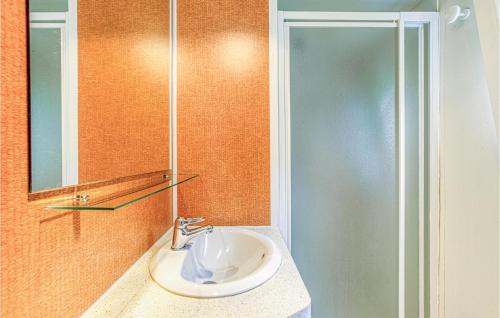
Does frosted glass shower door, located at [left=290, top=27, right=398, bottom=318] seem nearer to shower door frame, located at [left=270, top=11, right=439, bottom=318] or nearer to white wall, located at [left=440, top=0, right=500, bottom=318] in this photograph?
shower door frame, located at [left=270, top=11, right=439, bottom=318]

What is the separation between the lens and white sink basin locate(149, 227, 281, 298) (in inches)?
25.1

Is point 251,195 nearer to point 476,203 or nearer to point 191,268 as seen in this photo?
point 191,268

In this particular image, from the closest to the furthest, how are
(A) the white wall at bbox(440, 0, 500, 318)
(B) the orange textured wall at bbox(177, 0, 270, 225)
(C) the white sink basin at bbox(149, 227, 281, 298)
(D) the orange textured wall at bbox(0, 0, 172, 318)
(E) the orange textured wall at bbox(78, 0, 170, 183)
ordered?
(D) the orange textured wall at bbox(0, 0, 172, 318) < (E) the orange textured wall at bbox(78, 0, 170, 183) < (C) the white sink basin at bbox(149, 227, 281, 298) < (A) the white wall at bbox(440, 0, 500, 318) < (B) the orange textured wall at bbox(177, 0, 270, 225)

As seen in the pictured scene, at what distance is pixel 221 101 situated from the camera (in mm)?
1198

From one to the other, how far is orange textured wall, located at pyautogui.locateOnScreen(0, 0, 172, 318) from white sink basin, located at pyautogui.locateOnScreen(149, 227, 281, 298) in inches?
7.8

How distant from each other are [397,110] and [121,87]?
4.33 ft

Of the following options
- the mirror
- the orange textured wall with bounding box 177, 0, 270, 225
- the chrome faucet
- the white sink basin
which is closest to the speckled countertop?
the white sink basin

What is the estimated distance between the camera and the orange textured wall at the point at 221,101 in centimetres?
120

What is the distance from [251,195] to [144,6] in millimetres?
940

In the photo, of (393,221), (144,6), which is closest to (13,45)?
(144,6)

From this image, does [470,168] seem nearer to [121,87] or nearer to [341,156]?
[341,156]

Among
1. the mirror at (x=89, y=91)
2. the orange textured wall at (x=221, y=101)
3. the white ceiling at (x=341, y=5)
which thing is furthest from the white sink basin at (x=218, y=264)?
the white ceiling at (x=341, y=5)

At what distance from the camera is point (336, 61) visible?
4.01 feet

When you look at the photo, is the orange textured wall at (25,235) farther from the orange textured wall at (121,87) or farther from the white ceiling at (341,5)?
the white ceiling at (341,5)
